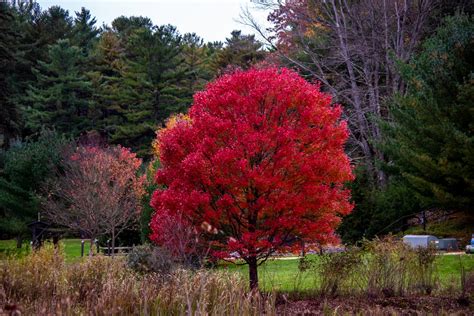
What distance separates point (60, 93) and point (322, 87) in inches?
864

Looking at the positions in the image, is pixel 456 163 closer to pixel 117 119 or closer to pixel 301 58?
pixel 301 58

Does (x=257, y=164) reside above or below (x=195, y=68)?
below

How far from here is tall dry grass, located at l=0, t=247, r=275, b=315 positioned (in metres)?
6.30

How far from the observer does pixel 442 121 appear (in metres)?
15.4

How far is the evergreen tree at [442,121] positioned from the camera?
585 inches

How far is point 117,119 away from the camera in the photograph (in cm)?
4275

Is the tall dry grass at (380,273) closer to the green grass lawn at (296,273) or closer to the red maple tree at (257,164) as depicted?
the green grass lawn at (296,273)

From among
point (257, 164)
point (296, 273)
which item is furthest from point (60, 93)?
point (257, 164)

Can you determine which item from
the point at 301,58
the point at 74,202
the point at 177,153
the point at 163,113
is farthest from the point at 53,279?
the point at 163,113

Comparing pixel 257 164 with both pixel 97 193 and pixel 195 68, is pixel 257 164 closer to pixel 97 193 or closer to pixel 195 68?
pixel 97 193

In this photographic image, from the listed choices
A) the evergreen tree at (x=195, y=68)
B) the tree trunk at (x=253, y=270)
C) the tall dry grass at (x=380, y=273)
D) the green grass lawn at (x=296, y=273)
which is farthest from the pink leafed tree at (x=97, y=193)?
the evergreen tree at (x=195, y=68)

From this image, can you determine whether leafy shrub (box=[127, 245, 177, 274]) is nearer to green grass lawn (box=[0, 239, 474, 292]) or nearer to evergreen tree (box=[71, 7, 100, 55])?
green grass lawn (box=[0, 239, 474, 292])

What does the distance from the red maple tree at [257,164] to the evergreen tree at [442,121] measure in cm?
564

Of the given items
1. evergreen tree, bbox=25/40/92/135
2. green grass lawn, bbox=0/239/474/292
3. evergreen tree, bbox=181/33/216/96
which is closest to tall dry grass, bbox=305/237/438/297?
green grass lawn, bbox=0/239/474/292
